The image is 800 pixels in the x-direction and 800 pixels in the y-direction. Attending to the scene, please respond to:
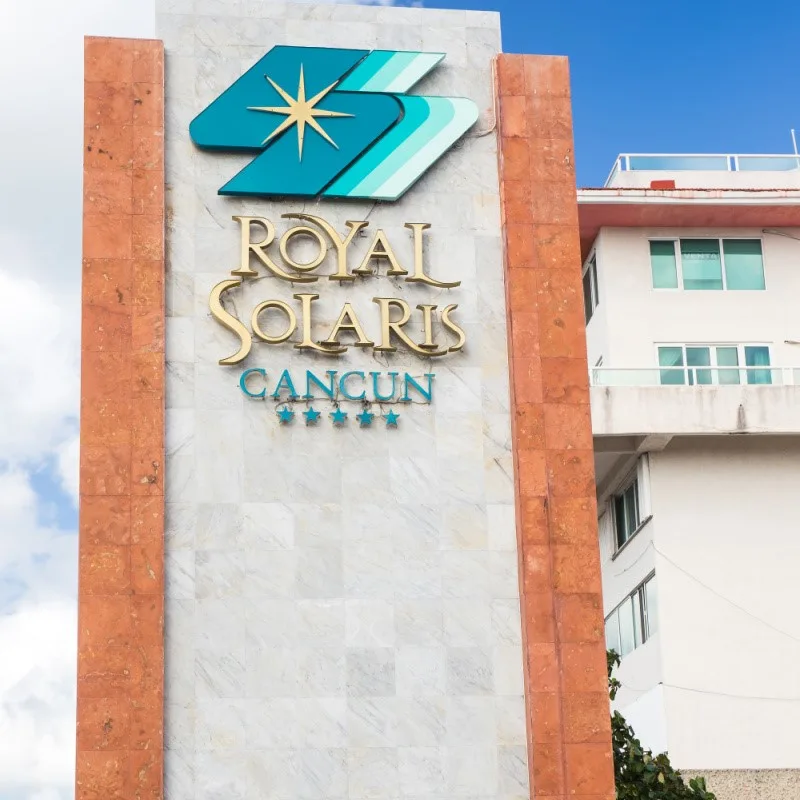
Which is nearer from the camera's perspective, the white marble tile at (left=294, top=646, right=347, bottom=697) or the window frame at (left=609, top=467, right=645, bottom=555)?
the white marble tile at (left=294, top=646, right=347, bottom=697)

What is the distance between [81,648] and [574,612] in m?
8.76

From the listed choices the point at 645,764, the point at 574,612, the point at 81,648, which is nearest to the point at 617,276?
the point at 645,764

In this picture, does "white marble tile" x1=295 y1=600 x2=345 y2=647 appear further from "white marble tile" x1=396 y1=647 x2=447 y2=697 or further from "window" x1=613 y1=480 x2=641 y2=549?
"window" x1=613 y1=480 x2=641 y2=549

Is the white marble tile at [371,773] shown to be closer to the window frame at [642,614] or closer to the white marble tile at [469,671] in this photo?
the white marble tile at [469,671]

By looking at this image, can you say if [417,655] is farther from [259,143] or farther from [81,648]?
[259,143]

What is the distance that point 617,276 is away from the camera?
52.3m

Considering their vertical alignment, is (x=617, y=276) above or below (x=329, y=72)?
above

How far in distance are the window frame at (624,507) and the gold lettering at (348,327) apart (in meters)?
19.5

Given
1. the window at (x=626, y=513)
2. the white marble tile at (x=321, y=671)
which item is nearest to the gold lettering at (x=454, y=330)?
the white marble tile at (x=321, y=671)

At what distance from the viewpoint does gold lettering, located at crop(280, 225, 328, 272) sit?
31.3m

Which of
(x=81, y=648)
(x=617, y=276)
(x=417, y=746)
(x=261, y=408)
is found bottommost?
(x=417, y=746)

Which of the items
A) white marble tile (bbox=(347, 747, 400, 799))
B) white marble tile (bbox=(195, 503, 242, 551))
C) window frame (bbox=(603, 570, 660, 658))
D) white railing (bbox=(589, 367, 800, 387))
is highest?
white railing (bbox=(589, 367, 800, 387))

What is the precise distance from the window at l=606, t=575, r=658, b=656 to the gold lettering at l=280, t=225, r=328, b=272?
20000 mm

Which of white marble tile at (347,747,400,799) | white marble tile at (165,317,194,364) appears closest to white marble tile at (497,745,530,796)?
white marble tile at (347,747,400,799)
